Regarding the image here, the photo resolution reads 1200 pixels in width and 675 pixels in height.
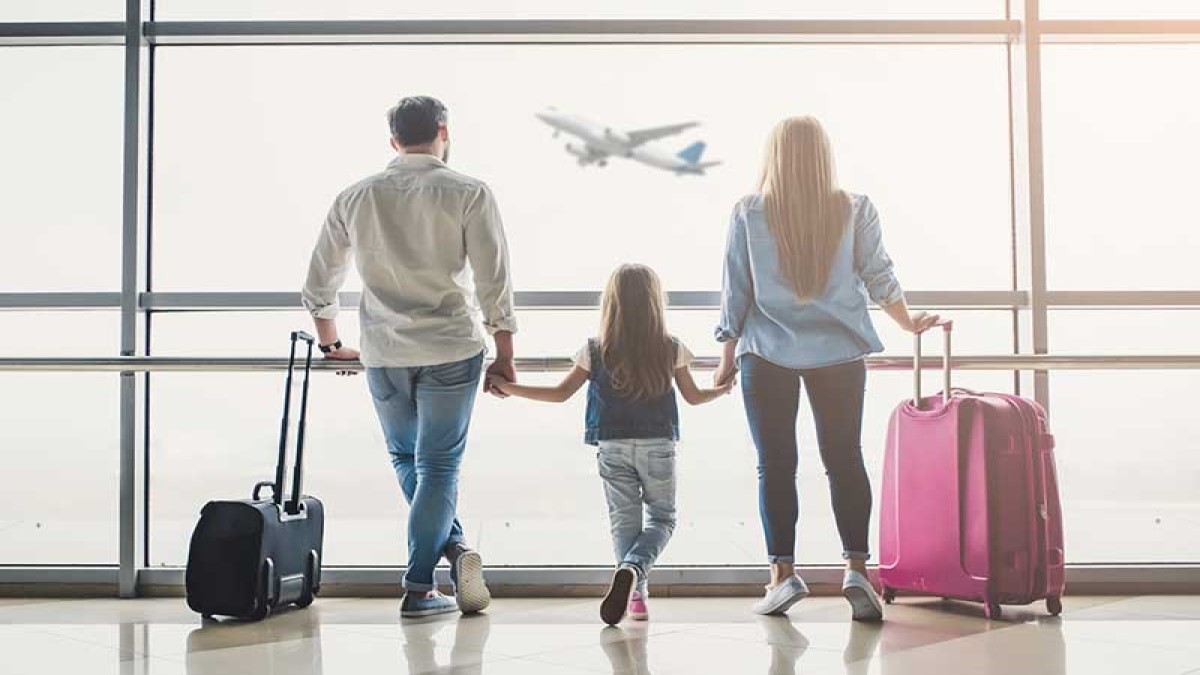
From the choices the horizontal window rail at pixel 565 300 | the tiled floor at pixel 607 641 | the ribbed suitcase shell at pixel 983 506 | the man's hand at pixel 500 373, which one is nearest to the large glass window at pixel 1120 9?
the horizontal window rail at pixel 565 300

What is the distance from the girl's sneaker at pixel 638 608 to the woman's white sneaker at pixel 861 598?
50 cm

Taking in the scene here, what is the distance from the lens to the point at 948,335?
127 inches

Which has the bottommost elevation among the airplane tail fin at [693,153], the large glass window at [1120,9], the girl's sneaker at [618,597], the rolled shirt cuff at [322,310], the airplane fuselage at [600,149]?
the girl's sneaker at [618,597]

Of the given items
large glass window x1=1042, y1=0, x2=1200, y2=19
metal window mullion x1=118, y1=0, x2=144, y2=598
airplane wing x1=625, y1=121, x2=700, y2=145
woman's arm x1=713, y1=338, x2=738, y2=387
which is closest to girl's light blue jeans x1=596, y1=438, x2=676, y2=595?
woman's arm x1=713, y1=338, x2=738, y2=387

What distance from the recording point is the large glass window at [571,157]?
12.3ft

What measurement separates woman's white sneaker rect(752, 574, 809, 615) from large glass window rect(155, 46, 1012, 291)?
3.48 feet

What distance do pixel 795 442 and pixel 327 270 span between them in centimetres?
131

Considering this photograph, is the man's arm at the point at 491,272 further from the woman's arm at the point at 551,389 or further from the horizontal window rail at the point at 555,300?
the horizontal window rail at the point at 555,300

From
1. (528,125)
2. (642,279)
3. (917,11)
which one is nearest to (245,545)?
(642,279)

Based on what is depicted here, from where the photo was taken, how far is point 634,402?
3.12 metres

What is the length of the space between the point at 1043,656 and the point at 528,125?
222cm

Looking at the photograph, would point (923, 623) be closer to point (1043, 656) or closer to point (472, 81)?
point (1043, 656)

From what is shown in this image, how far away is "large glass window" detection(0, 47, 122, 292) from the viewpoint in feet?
12.3

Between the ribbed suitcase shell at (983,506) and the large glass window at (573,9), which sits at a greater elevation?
the large glass window at (573,9)
